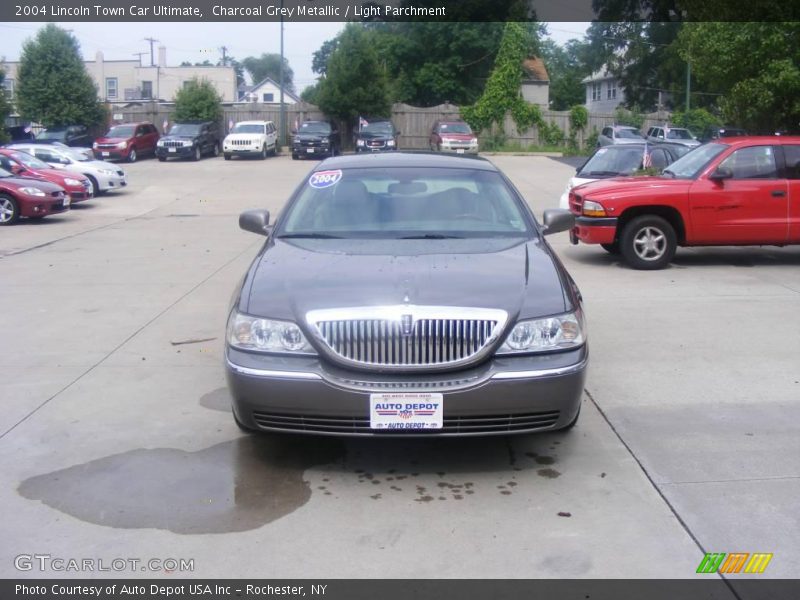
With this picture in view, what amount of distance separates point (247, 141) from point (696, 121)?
21.4 meters

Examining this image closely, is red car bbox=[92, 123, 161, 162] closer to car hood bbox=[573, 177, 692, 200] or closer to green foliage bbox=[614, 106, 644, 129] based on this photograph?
green foliage bbox=[614, 106, 644, 129]

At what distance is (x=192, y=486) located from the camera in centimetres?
496

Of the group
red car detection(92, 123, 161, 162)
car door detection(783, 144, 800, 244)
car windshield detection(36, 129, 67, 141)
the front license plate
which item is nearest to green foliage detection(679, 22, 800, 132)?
car door detection(783, 144, 800, 244)

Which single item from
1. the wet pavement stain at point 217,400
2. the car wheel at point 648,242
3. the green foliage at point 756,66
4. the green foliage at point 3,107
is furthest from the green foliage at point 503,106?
the wet pavement stain at point 217,400

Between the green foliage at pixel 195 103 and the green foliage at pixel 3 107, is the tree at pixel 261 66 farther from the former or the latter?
the green foliage at pixel 3 107

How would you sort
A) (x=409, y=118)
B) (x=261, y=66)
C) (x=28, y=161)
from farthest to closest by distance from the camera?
(x=261, y=66) < (x=409, y=118) < (x=28, y=161)

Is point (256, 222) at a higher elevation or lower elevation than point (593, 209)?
higher

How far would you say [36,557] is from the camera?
13.6 ft

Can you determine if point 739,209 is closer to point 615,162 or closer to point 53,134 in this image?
point 615,162

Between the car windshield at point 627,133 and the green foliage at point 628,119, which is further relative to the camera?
the green foliage at point 628,119

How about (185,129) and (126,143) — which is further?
(185,129)

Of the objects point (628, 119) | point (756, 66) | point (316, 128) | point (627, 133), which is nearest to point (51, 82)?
point (316, 128)

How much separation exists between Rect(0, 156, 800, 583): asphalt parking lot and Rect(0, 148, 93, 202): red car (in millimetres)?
12266

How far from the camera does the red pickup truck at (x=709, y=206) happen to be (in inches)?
456
